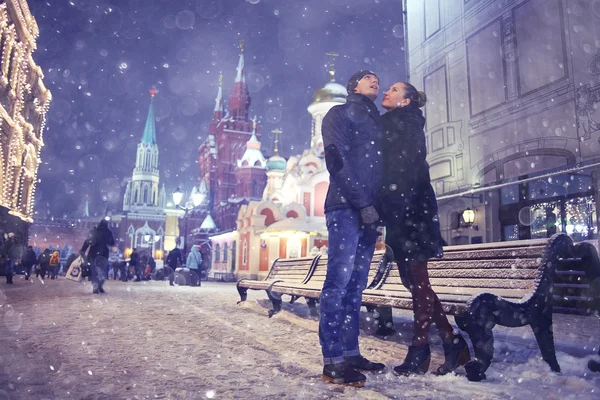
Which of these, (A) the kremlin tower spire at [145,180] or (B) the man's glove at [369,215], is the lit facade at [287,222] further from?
(A) the kremlin tower spire at [145,180]

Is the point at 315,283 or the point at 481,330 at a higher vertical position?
the point at 315,283

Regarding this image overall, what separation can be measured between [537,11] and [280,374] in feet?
36.4

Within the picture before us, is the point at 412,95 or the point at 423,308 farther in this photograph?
the point at 412,95

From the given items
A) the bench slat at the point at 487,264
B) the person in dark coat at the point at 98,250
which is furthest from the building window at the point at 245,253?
the bench slat at the point at 487,264

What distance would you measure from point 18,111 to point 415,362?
29.7 m

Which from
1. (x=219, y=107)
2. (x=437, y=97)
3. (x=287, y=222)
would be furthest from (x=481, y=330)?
(x=219, y=107)

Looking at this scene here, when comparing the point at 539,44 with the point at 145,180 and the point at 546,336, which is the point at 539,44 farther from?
the point at 145,180

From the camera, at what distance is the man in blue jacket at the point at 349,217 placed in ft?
9.95

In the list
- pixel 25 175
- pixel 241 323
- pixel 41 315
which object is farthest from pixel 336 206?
pixel 25 175

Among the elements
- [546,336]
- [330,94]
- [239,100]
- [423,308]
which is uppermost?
[239,100]

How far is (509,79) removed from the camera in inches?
442

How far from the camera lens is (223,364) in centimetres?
338

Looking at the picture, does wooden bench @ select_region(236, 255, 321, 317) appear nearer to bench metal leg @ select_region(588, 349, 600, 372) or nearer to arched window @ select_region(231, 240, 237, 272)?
bench metal leg @ select_region(588, 349, 600, 372)

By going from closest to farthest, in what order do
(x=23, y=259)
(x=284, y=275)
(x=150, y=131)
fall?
(x=284, y=275) → (x=23, y=259) → (x=150, y=131)
